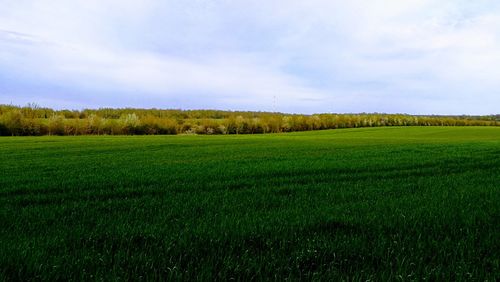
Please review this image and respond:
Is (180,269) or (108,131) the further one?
(108,131)

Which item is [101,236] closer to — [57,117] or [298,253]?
[298,253]

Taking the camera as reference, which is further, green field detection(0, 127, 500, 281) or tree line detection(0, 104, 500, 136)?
tree line detection(0, 104, 500, 136)

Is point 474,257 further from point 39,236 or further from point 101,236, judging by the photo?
point 39,236

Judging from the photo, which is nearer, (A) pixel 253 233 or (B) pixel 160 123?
(A) pixel 253 233

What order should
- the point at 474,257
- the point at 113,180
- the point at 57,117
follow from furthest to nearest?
the point at 57,117, the point at 113,180, the point at 474,257

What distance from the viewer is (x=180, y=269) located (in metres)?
4.83

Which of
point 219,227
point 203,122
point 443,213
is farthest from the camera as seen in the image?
point 203,122

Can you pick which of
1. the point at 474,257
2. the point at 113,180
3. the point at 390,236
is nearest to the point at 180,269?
the point at 390,236

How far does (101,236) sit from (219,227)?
1.89 meters

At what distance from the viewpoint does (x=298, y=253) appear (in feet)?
17.9

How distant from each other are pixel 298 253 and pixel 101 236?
314 centimetres

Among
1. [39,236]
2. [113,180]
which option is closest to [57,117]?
[113,180]

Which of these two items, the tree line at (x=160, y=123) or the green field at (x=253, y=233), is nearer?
the green field at (x=253, y=233)

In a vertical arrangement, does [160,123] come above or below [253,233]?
above
